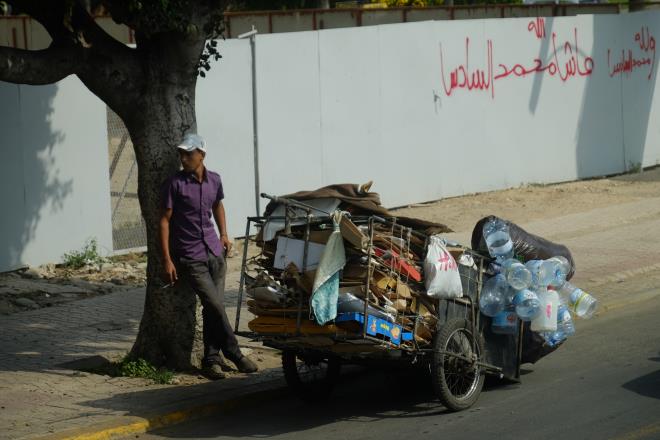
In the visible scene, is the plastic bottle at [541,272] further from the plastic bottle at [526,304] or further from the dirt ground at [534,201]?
the dirt ground at [534,201]

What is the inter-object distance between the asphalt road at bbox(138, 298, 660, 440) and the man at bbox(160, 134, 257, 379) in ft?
2.52

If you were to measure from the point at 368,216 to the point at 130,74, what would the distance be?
2361 mm

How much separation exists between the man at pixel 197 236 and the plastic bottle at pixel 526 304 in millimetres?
2185

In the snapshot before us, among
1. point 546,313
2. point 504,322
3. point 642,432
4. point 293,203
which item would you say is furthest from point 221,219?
point 642,432

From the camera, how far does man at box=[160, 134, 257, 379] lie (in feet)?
27.1

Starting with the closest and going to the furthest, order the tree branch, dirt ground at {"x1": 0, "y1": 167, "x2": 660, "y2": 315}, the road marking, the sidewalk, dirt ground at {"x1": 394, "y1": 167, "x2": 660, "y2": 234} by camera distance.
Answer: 1. the road marking
2. the sidewalk
3. the tree branch
4. dirt ground at {"x1": 0, "y1": 167, "x2": 660, "y2": 315}
5. dirt ground at {"x1": 394, "y1": 167, "x2": 660, "y2": 234}

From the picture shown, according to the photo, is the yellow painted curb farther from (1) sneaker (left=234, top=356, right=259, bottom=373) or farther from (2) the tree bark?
(2) the tree bark

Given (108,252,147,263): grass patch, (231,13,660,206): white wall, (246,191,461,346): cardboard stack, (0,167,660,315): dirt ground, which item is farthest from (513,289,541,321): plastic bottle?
(231,13,660,206): white wall

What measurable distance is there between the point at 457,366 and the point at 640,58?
15.1 meters

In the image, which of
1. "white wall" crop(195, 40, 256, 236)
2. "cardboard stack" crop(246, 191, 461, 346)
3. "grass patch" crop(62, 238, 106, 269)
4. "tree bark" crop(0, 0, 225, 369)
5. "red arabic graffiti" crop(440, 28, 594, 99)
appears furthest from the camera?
"red arabic graffiti" crop(440, 28, 594, 99)

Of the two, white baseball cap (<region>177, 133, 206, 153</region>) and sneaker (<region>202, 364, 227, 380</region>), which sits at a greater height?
white baseball cap (<region>177, 133, 206, 153</region>)

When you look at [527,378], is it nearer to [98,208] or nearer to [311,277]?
[311,277]

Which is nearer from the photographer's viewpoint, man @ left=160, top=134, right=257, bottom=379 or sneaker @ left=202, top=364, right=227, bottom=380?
man @ left=160, top=134, right=257, bottom=379

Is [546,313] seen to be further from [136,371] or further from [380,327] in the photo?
[136,371]
